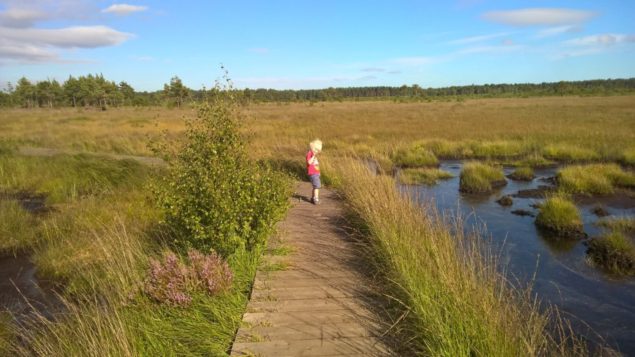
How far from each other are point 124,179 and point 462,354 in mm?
12303

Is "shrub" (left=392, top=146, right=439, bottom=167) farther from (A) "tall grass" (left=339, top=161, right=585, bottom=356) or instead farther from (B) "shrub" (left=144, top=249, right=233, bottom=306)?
(B) "shrub" (left=144, top=249, right=233, bottom=306)

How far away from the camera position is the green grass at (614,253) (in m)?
8.70

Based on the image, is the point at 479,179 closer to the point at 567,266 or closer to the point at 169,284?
the point at 567,266

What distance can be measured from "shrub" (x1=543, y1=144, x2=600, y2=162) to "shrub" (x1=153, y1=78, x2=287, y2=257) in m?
18.4

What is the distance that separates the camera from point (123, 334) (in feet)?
12.3

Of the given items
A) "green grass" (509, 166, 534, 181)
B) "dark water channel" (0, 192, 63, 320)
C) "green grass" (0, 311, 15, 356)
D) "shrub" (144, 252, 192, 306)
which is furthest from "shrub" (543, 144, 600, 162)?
"green grass" (0, 311, 15, 356)

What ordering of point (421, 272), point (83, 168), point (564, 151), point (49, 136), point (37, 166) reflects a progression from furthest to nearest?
point (49, 136)
point (564, 151)
point (37, 166)
point (83, 168)
point (421, 272)

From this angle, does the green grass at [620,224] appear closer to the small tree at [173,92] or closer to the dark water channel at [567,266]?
the dark water channel at [567,266]

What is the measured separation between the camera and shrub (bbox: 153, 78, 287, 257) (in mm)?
5410

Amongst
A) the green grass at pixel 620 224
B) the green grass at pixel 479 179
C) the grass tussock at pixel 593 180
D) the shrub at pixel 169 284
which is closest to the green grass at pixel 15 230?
the shrub at pixel 169 284

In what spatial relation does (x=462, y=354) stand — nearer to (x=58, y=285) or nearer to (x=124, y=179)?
→ (x=58, y=285)

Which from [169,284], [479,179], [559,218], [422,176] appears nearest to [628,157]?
[479,179]

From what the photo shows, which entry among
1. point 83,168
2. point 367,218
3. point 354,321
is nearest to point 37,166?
point 83,168

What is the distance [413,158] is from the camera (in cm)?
2077
